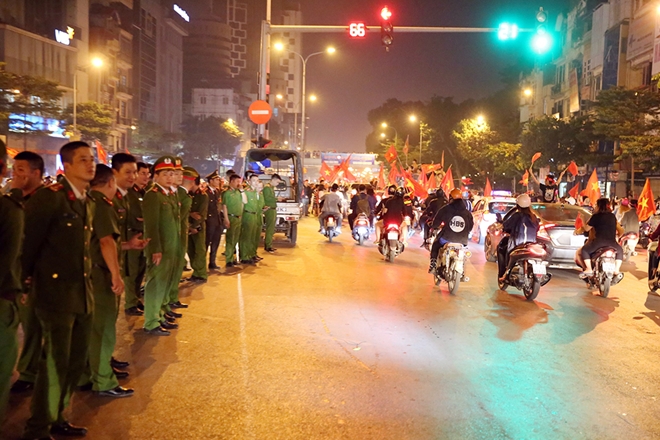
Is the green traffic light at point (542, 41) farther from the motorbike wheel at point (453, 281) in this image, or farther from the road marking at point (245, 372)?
the road marking at point (245, 372)

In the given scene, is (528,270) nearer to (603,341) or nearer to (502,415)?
(603,341)

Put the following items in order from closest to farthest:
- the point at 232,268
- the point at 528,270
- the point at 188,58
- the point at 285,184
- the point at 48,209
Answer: the point at 48,209 < the point at 528,270 < the point at 232,268 < the point at 285,184 < the point at 188,58

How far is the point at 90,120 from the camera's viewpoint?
46.6 meters

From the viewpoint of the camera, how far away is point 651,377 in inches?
239

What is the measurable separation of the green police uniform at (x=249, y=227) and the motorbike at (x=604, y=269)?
6916mm

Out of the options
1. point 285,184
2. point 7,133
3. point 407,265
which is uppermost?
point 7,133

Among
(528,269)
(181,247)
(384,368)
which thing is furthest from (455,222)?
(384,368)

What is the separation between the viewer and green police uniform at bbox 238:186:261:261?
13523mm

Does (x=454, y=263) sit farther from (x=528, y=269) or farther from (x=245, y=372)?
(x=245, y=372)

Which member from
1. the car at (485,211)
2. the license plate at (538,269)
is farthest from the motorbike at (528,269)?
the car at (485,211)

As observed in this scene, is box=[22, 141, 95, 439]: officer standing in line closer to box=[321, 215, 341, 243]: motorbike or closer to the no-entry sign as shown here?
box=[321, 215, 341, 243]: motorbike

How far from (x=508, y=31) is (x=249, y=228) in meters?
8.66

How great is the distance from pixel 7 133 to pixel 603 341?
3887 cm

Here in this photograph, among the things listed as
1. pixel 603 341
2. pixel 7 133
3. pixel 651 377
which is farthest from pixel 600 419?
pixel 7 133
